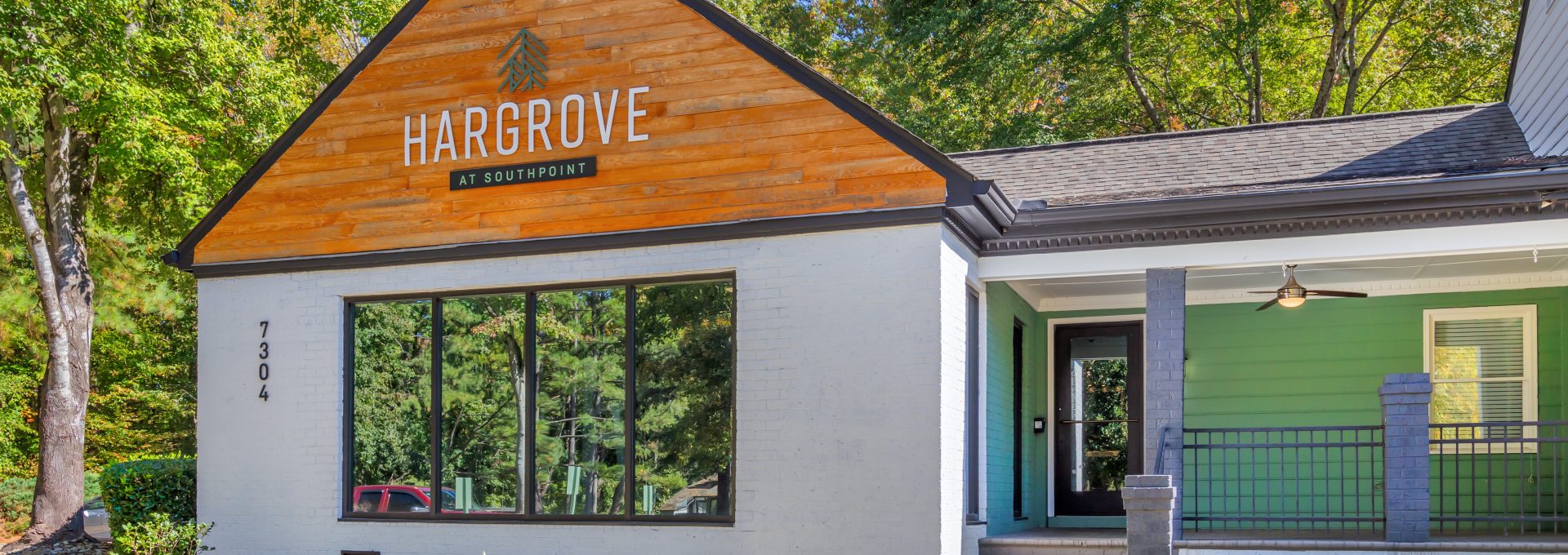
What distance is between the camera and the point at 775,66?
30.7ft

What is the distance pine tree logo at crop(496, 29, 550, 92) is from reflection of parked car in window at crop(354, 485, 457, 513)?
3190mm

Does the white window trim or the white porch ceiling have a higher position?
the white porch ceiling

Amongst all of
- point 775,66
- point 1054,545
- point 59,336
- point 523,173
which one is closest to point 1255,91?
point 1054,545

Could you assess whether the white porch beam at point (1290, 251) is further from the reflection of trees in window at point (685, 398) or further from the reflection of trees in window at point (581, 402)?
the reflection of trees in window at point (581, 402)

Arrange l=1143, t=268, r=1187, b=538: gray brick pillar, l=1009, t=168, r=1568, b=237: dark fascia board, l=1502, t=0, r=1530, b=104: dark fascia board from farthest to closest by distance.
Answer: l=1502, t=0, r=1530, b=104: dark fascia board → l=1143, t=268, r=1187, b=538: gray brick pillar → l=1009, t=168, r=1568, b=237: dark fascia board

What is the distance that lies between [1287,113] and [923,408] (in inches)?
684

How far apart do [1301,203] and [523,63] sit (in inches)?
227

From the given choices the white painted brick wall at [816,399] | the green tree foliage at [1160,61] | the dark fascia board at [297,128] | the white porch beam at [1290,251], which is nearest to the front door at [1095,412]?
the white porch beam at [1290,251]

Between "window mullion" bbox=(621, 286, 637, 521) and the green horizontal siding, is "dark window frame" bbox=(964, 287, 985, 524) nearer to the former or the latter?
the green horizontal siding

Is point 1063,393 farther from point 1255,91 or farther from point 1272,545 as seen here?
point 1255,91

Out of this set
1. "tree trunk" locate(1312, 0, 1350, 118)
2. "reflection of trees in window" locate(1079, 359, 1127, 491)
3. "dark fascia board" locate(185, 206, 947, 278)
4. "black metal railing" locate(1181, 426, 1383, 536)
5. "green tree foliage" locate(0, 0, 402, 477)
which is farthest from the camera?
"tree trunk" locate(1312, 0, 1350, 118)

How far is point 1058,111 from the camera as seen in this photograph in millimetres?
22688

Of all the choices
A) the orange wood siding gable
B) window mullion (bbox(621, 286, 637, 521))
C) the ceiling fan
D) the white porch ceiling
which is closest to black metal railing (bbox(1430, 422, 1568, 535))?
the white porch ceiling

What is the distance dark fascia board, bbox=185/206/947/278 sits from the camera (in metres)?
8.87
